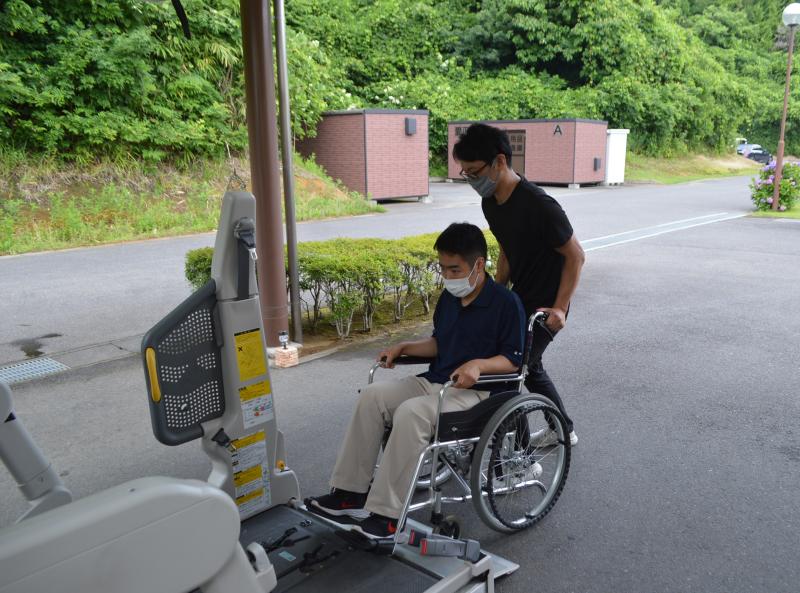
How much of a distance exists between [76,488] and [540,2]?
108ft

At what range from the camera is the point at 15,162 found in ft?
48.4

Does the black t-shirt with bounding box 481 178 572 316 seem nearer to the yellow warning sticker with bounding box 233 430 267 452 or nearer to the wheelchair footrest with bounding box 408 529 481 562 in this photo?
the wheelchair footrest with bounding box 408 529 481 562

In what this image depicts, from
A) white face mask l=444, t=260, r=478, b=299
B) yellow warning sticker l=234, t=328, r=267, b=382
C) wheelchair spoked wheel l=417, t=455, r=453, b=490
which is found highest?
white face mask l=444, t=260, r=478, b=299

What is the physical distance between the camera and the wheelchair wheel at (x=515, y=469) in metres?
A: 2.97

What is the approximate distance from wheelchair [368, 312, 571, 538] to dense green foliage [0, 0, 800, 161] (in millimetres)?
14600

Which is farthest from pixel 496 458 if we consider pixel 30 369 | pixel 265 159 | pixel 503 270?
pixel 30 369

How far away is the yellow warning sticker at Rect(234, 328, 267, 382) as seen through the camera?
2652mm

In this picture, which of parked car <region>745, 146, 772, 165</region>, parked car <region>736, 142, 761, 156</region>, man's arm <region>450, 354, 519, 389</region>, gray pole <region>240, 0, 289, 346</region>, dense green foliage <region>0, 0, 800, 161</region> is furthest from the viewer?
parked car <region>736, 142, 761, 156</region>

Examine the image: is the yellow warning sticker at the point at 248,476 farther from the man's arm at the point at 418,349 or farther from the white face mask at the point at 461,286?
the white face mask at the point at 461,286

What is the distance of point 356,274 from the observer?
19.9 feet

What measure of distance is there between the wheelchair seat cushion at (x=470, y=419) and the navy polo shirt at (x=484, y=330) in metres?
0.20

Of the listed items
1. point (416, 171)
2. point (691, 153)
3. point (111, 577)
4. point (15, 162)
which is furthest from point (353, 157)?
point (691, 153)

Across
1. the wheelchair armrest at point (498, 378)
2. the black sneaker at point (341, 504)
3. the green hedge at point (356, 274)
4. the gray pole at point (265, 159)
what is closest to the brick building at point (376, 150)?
the green hedge at point (356, 274)

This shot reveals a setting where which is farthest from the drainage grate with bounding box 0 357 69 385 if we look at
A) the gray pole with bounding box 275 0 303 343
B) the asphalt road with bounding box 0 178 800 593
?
the gray pole with bounding box 275 0 303 343
